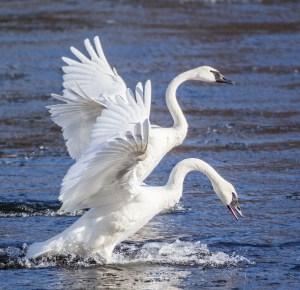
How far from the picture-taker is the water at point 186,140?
323 inches

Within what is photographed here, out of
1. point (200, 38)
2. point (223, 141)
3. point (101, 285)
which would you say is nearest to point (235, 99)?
point (223, 141)

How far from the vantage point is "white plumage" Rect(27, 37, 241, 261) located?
7684 millimetres

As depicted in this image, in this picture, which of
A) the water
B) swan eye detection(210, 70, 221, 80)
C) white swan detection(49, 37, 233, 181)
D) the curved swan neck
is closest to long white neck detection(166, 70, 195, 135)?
white swan detection(49, 37, 233, 181)

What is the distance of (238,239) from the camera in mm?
8961

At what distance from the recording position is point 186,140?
13.1m

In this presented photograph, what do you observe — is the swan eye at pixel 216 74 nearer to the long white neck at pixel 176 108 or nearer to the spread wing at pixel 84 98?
the long white neck at pixel 176 108

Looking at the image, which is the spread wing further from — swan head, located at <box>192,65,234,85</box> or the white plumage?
swan head, located at <box>192,65,234,85</box>

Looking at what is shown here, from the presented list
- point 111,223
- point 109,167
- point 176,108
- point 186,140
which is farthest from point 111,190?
point 186,140

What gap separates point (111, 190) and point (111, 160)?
0.65 m

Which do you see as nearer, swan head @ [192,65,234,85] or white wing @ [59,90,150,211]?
white wing @ [59,90,150,211]

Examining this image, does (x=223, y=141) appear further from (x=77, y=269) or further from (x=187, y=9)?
(x=187, y=9)

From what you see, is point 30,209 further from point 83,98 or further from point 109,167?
point 109,167

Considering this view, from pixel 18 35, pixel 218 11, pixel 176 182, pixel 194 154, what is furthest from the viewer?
pixel 218 11

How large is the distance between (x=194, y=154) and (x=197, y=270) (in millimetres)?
4288
